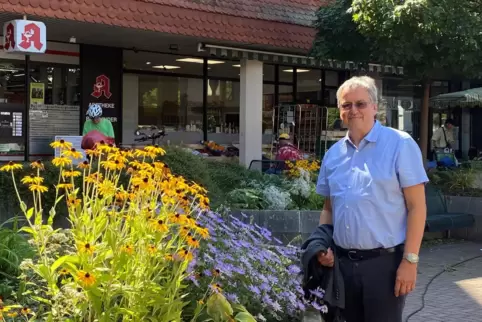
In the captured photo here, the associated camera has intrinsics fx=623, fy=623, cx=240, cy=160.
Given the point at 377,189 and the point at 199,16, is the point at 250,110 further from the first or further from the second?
the point at 377,189

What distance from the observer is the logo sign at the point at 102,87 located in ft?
42.6

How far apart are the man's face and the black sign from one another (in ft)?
33.3

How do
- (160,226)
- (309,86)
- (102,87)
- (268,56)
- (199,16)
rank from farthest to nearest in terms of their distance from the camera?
(309,86) → (102,87) → (268,56) → (199,16) → (160,226)

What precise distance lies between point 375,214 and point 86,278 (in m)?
1.49

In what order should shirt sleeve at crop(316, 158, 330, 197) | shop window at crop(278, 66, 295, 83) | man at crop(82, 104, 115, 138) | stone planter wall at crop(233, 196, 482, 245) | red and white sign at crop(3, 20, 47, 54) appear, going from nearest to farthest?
shirt sleeve at crop(316, 158, 330, 197)
stone planter wall at crop(233, 196, 482, 245)
red and white sign at crop(3, 20, 47, 54)
man at crop(82, 104, 115, 138)
shop window at crop(278, 66, 295, 83)

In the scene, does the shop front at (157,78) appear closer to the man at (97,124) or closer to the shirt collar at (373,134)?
the man at (97,124)

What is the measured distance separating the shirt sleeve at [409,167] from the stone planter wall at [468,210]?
7545 mm

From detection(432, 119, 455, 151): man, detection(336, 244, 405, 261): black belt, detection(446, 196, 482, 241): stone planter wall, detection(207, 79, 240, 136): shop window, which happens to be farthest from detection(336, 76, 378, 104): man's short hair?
detection(432, 119, 455, 151): man

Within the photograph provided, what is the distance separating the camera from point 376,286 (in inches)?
128

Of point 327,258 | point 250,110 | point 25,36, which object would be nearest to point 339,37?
point 250,110

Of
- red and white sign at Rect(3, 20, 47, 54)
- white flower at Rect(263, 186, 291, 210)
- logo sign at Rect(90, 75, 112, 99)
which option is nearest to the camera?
white flower at Rect(263, 186, 291, 210)

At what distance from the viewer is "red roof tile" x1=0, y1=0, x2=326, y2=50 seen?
31.0 ft

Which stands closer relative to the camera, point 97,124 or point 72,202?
point 72,202

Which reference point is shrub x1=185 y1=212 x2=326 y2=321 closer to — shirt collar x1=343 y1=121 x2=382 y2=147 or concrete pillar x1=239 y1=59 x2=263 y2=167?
shirt collar x1=343 y1=121 x2=382 y2=147
